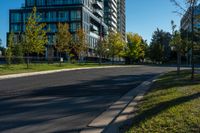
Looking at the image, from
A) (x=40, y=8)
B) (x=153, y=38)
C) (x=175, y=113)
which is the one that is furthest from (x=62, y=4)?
(x=175, y=113)

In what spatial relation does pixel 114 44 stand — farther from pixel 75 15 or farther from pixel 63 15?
pixel 63 15

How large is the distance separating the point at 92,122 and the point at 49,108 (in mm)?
2426

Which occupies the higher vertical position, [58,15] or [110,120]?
[58,15]

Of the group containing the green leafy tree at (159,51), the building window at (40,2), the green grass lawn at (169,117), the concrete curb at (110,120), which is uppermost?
the building window at (40,2)

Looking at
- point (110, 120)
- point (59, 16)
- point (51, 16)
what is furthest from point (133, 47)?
point (110, 120)

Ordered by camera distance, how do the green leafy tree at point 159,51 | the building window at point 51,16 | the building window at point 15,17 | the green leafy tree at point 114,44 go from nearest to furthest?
the green leafy tree at point 114,44, the green leafy tree at point 159,51, the building window at point 51,16, the building window at point 15,17

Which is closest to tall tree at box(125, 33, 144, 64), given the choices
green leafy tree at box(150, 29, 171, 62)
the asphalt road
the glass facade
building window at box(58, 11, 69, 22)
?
green leafy tree at box(150, 29, 171, 62)

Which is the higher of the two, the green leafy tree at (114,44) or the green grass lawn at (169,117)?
the green leafy tree at (114,44)

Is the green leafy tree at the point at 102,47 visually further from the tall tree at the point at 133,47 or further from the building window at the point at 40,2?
the building window at the point at 40,2

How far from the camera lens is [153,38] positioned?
94.6 metres

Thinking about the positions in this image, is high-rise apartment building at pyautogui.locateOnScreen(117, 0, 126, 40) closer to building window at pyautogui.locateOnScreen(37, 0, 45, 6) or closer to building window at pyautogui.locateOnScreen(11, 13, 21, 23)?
building window at pyautogui.locateOnScreen(37, 0, 45, 6)

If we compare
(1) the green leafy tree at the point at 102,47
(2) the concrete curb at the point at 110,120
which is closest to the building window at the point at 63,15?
(1) the green leafy tree at the point at 102,47

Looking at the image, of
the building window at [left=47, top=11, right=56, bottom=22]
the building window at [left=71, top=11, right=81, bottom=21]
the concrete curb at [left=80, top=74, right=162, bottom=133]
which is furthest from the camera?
the building window at [left=47, top=11, right=56, bottom=22]

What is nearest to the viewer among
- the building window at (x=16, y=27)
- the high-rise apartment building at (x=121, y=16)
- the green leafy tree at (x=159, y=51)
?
the green leafy tree at (x=159, y=51)
